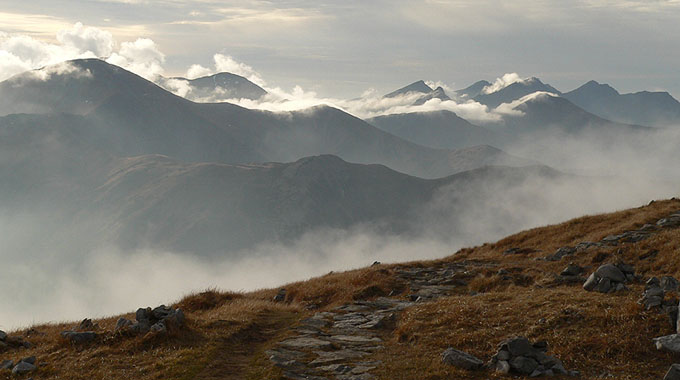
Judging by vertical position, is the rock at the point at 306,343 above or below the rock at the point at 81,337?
below

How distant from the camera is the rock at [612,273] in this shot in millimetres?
25766

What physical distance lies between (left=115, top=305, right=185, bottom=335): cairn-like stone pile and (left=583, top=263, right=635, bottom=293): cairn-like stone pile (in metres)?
19.8

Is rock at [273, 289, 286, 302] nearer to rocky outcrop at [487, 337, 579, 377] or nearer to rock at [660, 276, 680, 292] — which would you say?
rocky outcrop at [487, 337, 579, 377]

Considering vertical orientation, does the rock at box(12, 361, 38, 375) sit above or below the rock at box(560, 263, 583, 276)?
above

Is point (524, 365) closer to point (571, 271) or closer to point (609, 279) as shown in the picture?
point (609, 279)

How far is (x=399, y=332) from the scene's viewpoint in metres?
23.0

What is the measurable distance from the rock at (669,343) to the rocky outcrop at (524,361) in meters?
3.41

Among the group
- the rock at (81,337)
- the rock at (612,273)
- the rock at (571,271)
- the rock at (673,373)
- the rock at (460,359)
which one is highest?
the rock at (81,337)

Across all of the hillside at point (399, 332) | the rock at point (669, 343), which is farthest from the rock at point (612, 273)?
the rock at point (669, 343)

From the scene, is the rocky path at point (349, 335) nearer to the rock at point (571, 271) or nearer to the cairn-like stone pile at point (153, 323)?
the cairn-like stone pile at point (153, 323)

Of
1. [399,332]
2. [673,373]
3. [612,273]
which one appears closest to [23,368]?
[399,332]

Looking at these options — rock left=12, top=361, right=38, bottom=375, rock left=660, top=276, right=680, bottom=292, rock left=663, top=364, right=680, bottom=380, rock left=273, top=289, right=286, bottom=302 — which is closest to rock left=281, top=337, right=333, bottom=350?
rock left=12, top=361, right=38, bottom=375

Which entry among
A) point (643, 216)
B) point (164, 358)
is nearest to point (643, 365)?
point (164, 358)

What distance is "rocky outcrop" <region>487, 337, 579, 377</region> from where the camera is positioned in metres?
17.1
